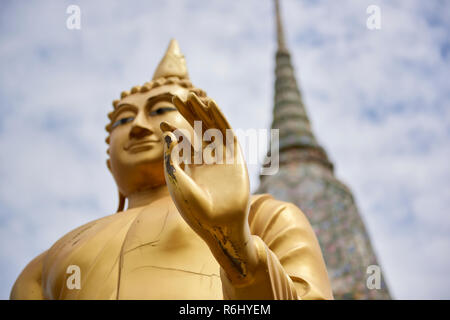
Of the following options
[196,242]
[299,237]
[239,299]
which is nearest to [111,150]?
[196,242]

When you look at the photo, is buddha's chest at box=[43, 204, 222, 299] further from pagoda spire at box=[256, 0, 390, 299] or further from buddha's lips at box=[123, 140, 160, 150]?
pagoda spire at box=[256, 0, 390, 299]

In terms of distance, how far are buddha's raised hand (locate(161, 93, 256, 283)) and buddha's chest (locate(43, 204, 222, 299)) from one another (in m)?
0.59

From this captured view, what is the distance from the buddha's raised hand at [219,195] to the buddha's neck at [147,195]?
47.7 inches

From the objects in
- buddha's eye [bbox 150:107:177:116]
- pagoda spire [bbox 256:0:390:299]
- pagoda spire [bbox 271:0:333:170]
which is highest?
pagoda spire [bbox 271:0:333:170]

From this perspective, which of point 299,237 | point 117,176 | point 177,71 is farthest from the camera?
point 177,71

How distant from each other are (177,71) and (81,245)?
158 centimetres

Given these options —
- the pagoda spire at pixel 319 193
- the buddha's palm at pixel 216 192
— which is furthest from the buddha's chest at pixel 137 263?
the pagoda spire at pixel 319 193

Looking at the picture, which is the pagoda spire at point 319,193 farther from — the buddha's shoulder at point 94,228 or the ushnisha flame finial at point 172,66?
the buddha's shoulder at point 94,228

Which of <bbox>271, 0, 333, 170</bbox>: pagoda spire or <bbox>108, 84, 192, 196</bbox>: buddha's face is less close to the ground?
<bbox>271, 0, 333, 170</bbox>: pagoda spire

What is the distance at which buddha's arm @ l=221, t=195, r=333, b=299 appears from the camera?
6.81 feet

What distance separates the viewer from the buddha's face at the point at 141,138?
3336 millimetres

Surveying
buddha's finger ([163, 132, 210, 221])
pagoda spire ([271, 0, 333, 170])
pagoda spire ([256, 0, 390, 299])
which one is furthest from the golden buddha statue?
pagoda spire ([271, 0, 333, 170])
